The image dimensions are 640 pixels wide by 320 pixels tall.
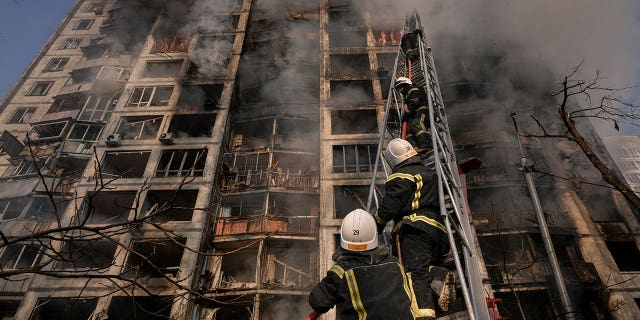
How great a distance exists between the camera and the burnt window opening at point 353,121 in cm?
2264

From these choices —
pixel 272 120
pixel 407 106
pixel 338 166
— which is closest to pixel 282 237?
pixel 338 166

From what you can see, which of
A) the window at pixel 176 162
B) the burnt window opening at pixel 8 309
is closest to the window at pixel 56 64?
the window at pixel 176 162

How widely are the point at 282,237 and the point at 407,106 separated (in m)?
11.9

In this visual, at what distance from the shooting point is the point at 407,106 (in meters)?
8.37

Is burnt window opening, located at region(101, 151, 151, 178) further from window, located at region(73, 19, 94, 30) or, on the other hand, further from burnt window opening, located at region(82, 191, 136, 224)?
window, located at region(73, 19, 94, 30)

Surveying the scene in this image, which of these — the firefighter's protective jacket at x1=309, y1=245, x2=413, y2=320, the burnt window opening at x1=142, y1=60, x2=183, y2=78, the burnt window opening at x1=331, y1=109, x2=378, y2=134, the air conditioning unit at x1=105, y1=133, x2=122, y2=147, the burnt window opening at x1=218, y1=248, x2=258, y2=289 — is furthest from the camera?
the burnt window opening at x1=142, y1=60, x2=183, y2=78

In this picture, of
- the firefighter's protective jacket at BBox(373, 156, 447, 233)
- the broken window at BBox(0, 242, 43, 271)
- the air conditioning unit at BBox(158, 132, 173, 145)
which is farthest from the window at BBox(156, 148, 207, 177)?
the firefighter's protective jacket at BBox(373, 156, 447, 233)

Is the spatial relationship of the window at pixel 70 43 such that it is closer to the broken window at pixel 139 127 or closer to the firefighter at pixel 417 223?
the broken window at pixel 139 127

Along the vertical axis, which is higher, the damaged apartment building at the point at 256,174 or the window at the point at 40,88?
the window at the point at 40,88

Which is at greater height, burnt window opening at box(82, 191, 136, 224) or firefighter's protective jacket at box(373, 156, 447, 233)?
burnt window opening at box(82, 191, 136, 224)

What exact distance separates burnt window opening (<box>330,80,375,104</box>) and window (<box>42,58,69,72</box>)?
34.4m

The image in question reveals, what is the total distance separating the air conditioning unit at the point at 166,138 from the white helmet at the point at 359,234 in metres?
19.6

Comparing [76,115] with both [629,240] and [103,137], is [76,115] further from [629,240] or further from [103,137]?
[629,240]

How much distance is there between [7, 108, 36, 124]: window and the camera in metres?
33.2
